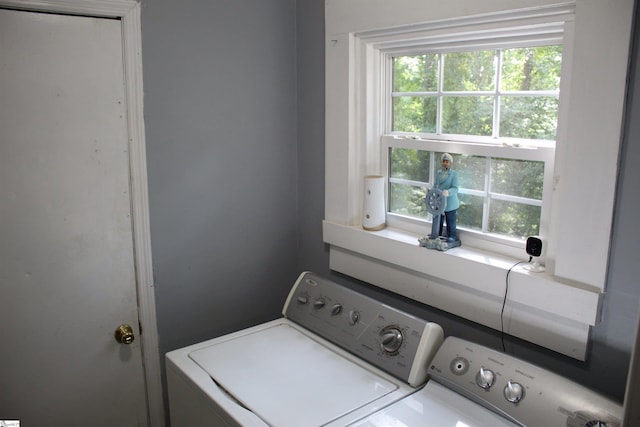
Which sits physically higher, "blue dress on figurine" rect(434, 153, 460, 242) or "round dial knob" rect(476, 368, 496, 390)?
"blue dress on figurine" rect(434, 153, 460, 242)

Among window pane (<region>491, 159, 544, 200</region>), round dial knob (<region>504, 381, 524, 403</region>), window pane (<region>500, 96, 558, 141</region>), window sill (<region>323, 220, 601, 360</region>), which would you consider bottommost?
round dial knob (<region>504, 381, 524, 403</region>)

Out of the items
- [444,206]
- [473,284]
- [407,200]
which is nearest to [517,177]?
[444,206]

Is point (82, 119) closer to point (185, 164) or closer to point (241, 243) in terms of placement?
point (185, 164)

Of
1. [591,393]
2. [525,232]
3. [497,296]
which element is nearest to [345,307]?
[497,296]

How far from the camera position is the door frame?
1759 mm

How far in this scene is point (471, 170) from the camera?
1858 millimetres

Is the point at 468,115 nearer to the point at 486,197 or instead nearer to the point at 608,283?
the point at 486,197

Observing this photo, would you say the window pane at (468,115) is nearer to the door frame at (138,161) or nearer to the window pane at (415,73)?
the window pane at (415,73)

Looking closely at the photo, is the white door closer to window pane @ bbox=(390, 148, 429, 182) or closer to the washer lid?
the washer lid

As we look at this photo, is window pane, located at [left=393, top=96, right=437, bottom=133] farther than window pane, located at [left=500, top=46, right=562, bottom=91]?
Yes

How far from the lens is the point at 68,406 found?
1970 millimetres

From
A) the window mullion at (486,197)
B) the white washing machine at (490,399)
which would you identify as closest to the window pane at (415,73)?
the window mullion at (486,197)

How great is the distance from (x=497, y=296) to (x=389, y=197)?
0.67 metres

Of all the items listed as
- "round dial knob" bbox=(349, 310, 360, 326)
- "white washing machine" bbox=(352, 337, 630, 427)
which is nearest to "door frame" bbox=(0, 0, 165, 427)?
"round dial knob" bbox=(349, 310, 360, 326)
